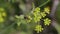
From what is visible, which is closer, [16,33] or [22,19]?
[22,19]

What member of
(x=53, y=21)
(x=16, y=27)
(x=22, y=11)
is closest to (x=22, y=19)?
(x=16, y=27)

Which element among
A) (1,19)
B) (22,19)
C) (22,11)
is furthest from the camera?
(22,11)

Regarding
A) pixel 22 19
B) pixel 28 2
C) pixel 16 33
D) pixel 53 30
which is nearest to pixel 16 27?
pixel 16 33

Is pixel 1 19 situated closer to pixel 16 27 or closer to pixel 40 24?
pixel 16 27

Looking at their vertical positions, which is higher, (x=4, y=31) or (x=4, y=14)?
(x=4, y=14)

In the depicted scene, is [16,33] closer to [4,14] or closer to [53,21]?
[4,14]

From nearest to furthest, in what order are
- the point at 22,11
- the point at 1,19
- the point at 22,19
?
the point at 22,19 < the point at 1,19 < the point at 22,11

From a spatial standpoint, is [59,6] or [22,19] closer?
[22,19]

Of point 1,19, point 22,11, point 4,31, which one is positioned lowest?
point 4,31

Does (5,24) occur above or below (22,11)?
below
